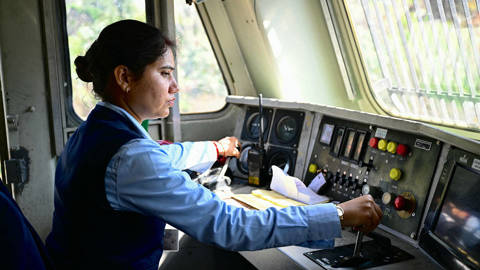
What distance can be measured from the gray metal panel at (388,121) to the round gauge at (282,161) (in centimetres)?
26

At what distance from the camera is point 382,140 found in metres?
1.80

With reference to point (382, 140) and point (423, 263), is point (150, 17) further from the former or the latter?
point (423, 263)

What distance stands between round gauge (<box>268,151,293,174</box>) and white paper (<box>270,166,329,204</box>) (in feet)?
0.62

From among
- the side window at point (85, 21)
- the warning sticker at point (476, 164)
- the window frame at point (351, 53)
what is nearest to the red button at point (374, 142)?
the warning sticker at point (476, 164)

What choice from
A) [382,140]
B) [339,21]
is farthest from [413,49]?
[382,140]

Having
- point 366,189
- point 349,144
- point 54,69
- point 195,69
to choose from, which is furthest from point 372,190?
point 54,69

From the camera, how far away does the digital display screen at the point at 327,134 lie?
210cm

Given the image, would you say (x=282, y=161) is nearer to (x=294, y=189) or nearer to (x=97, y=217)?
(x=294, y=189)

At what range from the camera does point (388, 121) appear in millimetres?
1742

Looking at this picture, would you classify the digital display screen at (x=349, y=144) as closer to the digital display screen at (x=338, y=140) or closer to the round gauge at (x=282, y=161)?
the digital display screen at (x=338, y=140)

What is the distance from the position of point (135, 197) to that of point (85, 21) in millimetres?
1625

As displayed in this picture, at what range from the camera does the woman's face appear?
1.31 metres

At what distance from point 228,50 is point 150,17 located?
550 mm

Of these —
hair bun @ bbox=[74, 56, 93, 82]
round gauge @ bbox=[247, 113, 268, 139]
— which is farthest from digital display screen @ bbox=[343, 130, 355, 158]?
hair bun @ bbox=[74, 56, 93, 82]
